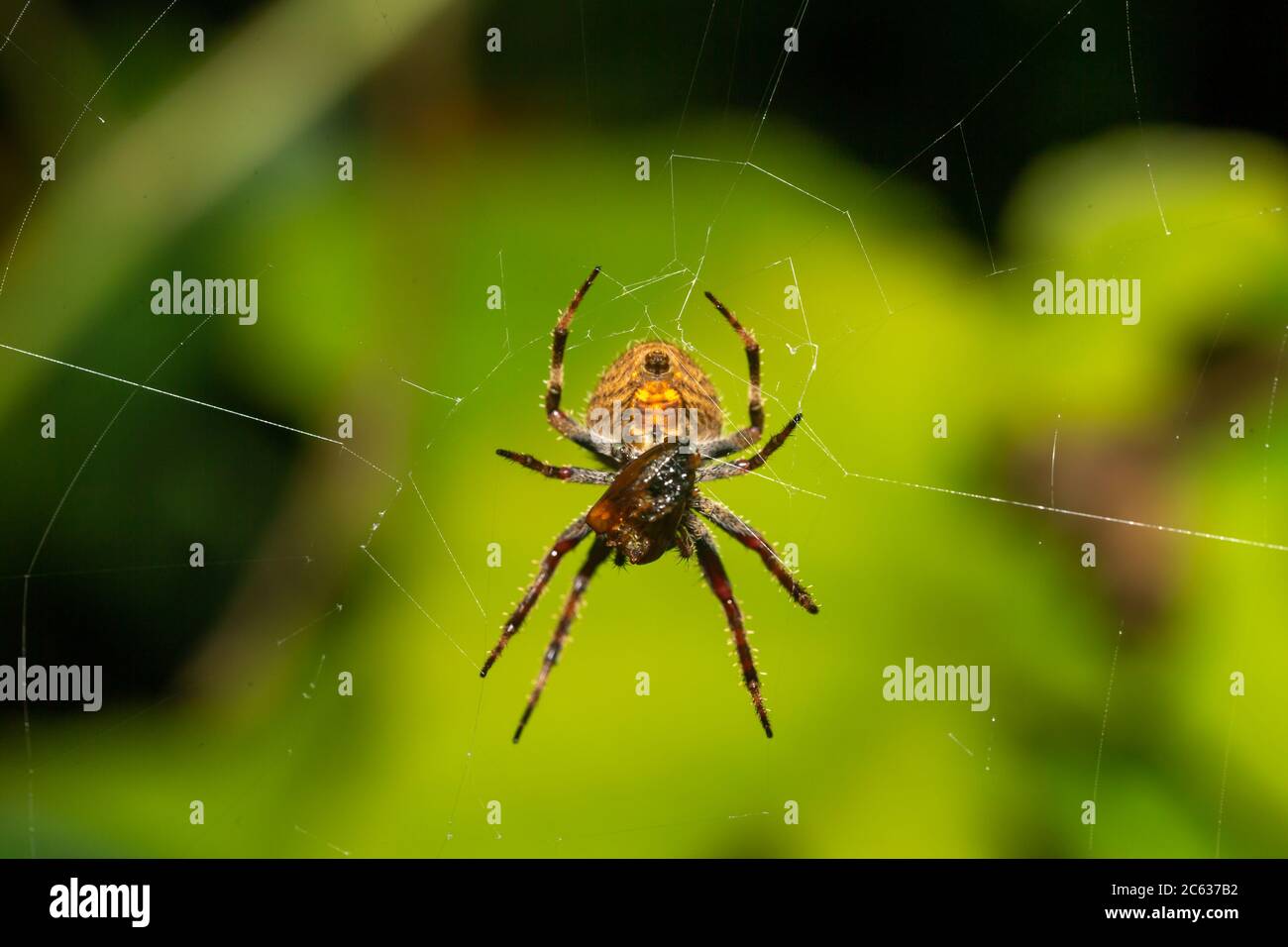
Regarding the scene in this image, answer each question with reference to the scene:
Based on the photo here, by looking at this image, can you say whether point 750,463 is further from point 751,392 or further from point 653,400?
point 653,400

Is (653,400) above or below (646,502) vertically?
above

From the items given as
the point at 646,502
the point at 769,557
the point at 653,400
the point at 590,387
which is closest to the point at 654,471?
the point at 646,502

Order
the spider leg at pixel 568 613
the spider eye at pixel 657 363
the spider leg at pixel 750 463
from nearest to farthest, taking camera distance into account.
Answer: the spider leg at pixel 750 463 < the spider eye at pixel 657 363 < the spider leg at pixel 568 613

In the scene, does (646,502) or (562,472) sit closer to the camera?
(646,502)

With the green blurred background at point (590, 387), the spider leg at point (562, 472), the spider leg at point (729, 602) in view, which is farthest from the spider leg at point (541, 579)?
the spider leg at point (729, 602)

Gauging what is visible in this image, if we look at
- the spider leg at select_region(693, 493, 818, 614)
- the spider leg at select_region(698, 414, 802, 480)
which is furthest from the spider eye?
the spider leg at select_region(693, 493, 818, 614)

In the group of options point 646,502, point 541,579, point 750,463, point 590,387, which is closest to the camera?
point 646,502

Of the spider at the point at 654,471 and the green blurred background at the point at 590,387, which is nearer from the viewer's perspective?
the spider at the point at 654,471

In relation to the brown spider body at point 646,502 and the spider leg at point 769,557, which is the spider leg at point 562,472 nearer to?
the brown spider body at point 646,502
